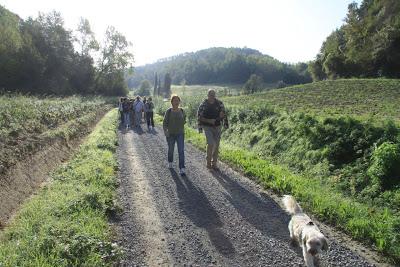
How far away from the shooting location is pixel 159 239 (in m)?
6.33

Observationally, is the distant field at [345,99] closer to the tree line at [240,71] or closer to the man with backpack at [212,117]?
the man with backpack at [212,117]

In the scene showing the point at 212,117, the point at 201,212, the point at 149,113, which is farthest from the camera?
the point at 149,113

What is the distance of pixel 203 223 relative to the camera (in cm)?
707

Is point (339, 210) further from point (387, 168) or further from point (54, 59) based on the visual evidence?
point (54, 59)

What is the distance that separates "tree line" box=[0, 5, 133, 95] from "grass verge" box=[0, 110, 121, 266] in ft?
113

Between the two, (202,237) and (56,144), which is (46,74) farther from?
(202,237)

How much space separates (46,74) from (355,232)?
5167 cm

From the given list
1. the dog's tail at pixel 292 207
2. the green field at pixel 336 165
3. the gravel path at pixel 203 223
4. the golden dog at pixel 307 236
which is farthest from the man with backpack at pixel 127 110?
the golden dog at pixel 307 236

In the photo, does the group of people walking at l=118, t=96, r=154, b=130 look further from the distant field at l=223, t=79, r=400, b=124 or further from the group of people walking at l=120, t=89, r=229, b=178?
the group of people walking at l=120, t=89, r=229, b=178

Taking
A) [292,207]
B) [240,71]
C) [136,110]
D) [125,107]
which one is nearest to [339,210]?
[292,207]

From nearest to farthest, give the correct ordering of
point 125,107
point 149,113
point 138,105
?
point 149,113
point 125,107
point 138,105

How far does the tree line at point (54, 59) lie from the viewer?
4331 centimetres

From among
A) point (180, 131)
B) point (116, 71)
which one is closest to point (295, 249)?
point (180, 131)

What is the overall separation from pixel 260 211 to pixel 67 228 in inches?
153
